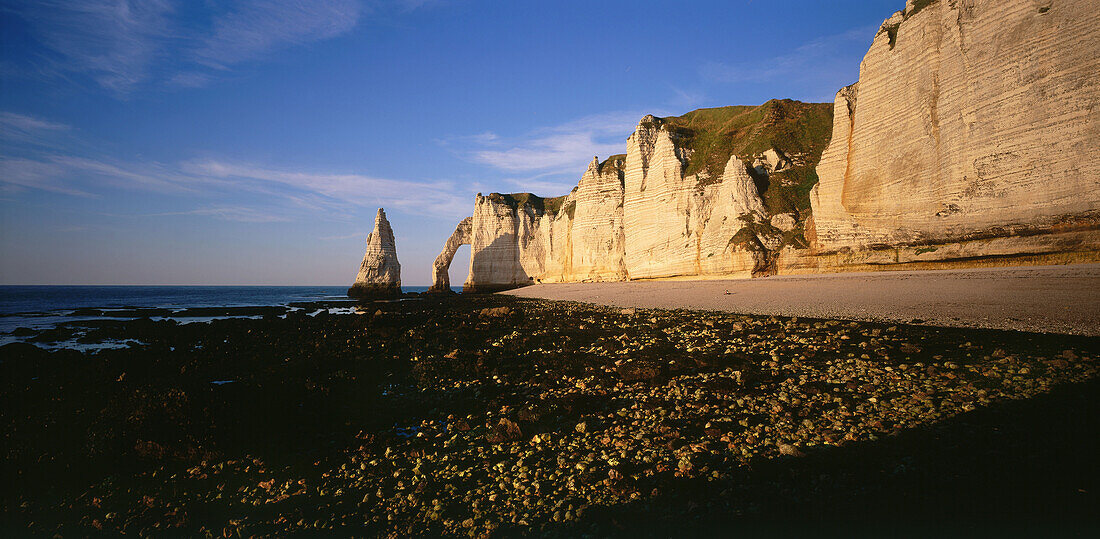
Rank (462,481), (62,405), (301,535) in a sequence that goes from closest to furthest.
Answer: (301,535) < (462,481) < (62,405)

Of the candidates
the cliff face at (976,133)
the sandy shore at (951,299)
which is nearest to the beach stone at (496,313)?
the sandy shore at (951,299)

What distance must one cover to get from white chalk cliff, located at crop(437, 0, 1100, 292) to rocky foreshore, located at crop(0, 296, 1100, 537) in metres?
13.1

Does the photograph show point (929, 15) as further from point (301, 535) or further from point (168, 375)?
point (168, 375)

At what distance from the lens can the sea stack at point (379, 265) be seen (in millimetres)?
53281

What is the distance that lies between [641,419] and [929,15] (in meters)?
25.6

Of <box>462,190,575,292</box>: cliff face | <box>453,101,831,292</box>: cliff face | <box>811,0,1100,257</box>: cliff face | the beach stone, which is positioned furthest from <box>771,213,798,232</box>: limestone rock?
<box>462,190,575,292</box>: cliff face

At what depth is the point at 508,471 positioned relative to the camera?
4430 mm

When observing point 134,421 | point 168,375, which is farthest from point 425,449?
point 168,375

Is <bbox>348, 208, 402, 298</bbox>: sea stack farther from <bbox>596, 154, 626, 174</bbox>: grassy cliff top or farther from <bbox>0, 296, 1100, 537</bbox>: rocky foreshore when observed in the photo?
<bbox>0, 296, 1100, 537</bbox>: rocky foreshore

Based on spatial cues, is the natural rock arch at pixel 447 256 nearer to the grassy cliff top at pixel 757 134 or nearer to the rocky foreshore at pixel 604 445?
the grassy cliff top at pixel 757 134

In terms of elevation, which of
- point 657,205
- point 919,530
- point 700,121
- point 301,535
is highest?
point 700,121

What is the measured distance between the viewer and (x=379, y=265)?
53781mm

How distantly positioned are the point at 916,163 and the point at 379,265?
170 ft

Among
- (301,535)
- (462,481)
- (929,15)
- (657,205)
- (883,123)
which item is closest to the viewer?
(301,535)
